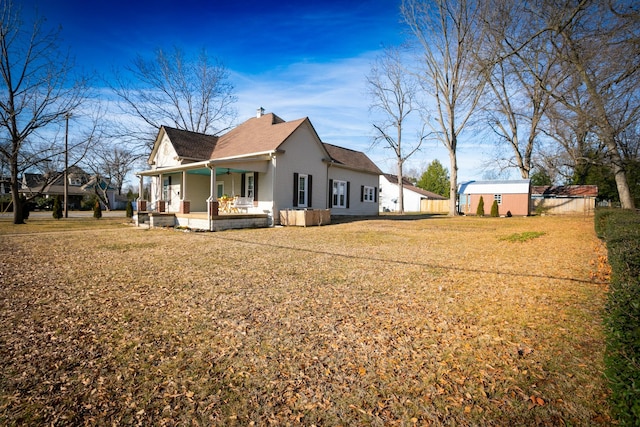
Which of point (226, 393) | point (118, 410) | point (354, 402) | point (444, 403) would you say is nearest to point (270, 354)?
point (226, 393)

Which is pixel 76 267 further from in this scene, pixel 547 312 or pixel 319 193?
pixel 319 193

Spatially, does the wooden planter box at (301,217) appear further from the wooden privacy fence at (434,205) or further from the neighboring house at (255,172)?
the wooden privacy fence at (434,205)

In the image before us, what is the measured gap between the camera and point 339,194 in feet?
70.7

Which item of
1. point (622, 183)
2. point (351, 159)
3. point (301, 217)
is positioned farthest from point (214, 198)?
point (622, 183)

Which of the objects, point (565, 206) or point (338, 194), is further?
point (565, 206)

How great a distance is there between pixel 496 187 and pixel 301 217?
2388 centimetres

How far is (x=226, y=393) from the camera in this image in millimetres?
2584

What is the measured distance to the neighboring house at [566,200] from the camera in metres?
34.2

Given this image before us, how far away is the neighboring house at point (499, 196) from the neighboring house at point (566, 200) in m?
7.04

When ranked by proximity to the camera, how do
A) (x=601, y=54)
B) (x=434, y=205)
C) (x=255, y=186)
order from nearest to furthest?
(x=601, y=54) → (x=255, y=186) → (x=434, y=205)

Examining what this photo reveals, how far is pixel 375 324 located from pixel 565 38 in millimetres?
15283

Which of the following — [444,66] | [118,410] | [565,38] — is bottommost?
[118,410]

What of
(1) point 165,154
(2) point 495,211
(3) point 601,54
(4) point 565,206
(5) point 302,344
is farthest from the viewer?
(4) point 565,206

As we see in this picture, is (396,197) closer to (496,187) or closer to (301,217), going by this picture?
(496,187)
